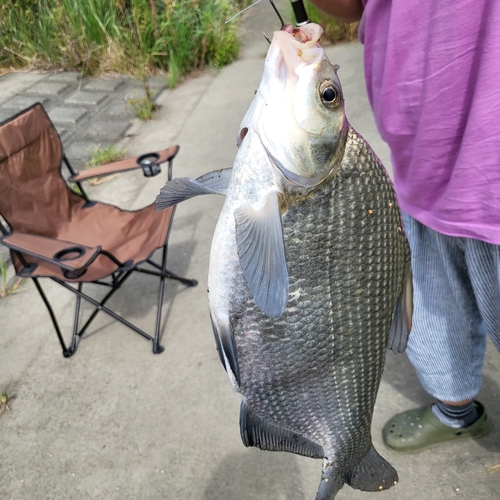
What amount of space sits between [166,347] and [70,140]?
3221 mm

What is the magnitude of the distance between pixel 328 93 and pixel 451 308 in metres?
1.04

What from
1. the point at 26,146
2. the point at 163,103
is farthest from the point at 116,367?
the point at 163,103

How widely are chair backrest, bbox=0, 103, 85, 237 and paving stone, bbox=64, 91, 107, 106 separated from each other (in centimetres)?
303

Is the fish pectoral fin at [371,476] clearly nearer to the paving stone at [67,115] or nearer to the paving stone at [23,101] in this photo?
the paving stone at [67,115]

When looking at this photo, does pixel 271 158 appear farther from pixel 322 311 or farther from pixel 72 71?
pixel 72 71

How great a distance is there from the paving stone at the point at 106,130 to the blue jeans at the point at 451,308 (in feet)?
14.1

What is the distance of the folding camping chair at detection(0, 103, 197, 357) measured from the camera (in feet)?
8.48

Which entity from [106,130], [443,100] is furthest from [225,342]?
[106,130]

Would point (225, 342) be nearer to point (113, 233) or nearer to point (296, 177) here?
point (296, 177)

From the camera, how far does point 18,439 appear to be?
239cm

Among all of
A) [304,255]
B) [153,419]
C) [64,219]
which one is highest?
[304,255]

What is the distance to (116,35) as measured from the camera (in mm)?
6457

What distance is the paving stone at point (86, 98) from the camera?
591 centimetres

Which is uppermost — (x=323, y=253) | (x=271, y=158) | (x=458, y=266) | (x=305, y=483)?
(x=271, y=158)
